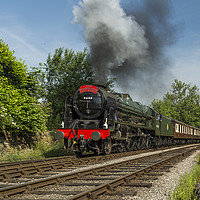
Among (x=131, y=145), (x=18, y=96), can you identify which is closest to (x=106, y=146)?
(x=131, y=145)

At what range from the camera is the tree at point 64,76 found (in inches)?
906

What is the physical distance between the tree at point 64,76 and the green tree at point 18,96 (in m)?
7.84

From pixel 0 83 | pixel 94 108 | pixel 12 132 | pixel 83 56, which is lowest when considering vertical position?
pixel 12 132

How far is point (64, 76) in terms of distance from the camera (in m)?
23.8

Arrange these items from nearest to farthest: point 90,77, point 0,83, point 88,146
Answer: point 88,146 < point 0,83 < point 90,77

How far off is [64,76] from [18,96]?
11.1 metres

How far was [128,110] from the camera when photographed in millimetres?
14078

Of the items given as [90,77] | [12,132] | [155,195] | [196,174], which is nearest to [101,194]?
[155,195]

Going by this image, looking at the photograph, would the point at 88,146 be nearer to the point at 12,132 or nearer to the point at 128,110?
the point at 128,110

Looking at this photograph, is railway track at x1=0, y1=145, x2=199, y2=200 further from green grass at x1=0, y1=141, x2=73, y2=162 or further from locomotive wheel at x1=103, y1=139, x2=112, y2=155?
green grass at x1=0, y1=141, x2=73, y2=162

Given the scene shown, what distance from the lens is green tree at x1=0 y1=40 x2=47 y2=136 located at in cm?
1214

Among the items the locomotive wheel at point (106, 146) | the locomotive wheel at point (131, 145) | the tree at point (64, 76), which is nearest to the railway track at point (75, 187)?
the locomotive wheel at point (106, 146)

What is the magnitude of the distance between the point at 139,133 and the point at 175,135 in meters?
11.7

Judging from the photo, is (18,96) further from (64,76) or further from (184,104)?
(184,104)
